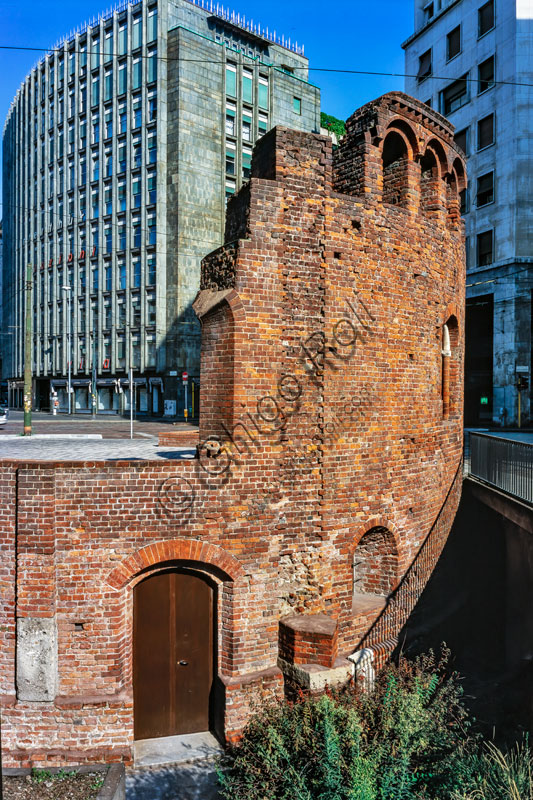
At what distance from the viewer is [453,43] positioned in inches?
1240

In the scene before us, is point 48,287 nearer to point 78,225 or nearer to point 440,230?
point 78,225

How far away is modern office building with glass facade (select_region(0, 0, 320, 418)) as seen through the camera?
1428 inches

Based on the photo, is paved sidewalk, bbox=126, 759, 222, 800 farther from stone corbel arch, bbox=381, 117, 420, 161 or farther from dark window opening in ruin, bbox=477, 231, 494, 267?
dark window opening in ruin, bbox=477, 231, 494, 267

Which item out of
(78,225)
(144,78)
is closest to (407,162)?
(144,78)

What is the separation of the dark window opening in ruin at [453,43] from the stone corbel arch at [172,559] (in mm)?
34838

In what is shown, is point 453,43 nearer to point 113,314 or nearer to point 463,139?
point 463,139

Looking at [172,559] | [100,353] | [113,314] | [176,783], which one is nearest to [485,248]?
[113,314]

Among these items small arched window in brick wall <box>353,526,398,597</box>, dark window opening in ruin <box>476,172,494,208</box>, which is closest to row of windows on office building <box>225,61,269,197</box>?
dark window opening in ruin <box>476,172,494,208</box>

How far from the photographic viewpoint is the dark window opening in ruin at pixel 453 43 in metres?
31.0

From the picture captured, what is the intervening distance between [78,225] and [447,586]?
41660 mm

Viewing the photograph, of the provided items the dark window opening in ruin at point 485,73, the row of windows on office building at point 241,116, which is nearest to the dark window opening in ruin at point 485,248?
the dark window opening in ruin at point 485,73

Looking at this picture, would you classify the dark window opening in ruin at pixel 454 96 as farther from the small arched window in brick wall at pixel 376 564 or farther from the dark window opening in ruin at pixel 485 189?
the small arched window in brick wall at pixel 376 564

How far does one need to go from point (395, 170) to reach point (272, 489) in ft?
18.4

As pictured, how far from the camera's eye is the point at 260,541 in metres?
6.80
